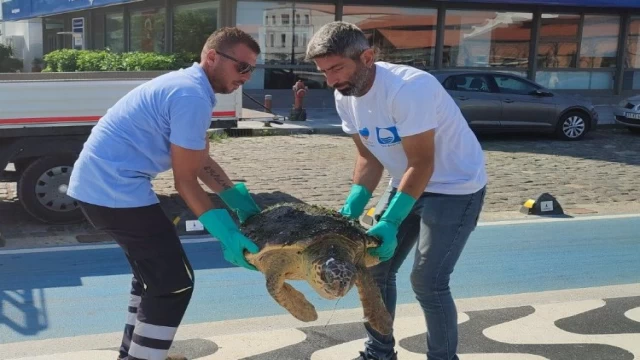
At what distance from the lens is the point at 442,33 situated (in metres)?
20.7

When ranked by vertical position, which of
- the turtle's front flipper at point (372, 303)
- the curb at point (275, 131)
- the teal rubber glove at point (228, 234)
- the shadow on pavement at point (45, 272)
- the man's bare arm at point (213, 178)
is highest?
the man's bare arm at point (213, 178)

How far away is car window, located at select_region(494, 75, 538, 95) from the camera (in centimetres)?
1470

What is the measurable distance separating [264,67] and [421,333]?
1548 cm

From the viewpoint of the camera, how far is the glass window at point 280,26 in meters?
19.1

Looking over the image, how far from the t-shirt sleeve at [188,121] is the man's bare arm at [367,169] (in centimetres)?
105

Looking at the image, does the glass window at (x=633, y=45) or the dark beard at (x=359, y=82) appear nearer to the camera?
the dark beard at (x=359, y=82)

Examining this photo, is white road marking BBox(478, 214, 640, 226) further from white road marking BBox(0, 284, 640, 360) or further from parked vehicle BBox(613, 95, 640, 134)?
parked vehicle BBox(613, 95, 640, 134)

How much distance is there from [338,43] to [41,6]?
28.2 meters

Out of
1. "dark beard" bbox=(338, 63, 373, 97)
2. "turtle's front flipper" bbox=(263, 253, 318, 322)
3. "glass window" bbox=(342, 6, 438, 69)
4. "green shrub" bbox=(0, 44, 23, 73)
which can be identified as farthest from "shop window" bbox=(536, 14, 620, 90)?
"green shrub" bbox=(0, 44, 23, 73)

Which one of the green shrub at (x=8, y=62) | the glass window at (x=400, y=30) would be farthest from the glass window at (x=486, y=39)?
the green shrub at (x=8, y=62)

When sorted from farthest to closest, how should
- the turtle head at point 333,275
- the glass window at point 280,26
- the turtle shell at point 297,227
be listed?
1. the glass window at point 280,26
2. the turtle shell at point 297,227
3. the turtle head at point 333,275

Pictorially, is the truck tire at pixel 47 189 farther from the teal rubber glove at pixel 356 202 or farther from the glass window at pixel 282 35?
the glass window at pixel 282 35

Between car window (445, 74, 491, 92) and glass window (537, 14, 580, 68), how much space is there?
8441 mm

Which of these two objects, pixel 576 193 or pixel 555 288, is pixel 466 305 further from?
pixel 576 193
